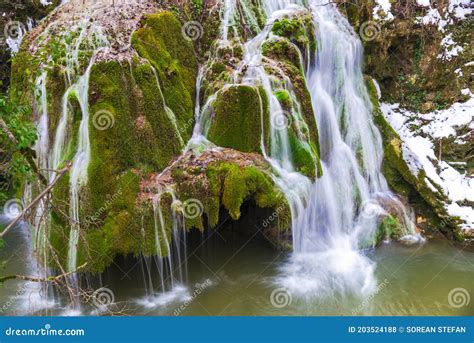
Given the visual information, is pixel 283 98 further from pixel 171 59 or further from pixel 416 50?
pixel 416 50

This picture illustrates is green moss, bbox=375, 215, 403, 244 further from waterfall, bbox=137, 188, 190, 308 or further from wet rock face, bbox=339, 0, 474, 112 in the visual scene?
waterfall, bbox=137, 188, 190, 308

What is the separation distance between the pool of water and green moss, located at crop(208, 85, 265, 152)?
2.27 meters

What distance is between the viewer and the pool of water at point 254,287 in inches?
252

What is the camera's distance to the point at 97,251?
604cm

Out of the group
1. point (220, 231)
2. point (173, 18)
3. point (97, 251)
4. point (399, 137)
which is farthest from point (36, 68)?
point (399, 137)

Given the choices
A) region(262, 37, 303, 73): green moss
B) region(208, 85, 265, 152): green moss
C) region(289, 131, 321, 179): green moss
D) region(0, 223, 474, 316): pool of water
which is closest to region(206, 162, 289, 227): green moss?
region(208, 85, 265, 152): green moss

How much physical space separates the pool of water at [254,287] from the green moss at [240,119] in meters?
2.27

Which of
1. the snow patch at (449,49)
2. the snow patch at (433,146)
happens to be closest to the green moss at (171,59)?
the snow patch at (433,146)

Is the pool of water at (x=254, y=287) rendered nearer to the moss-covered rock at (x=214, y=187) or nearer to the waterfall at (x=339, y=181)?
the waterfall at (x=339, y=181)

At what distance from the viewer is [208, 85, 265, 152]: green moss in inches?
291

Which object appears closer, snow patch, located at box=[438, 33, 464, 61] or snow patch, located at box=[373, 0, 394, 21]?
snow patch, located at box=[438, 33, 464, 61]

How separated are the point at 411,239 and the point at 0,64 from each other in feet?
40.2

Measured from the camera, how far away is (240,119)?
7.45 m

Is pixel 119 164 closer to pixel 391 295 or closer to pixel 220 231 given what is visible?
pixel 220 231
